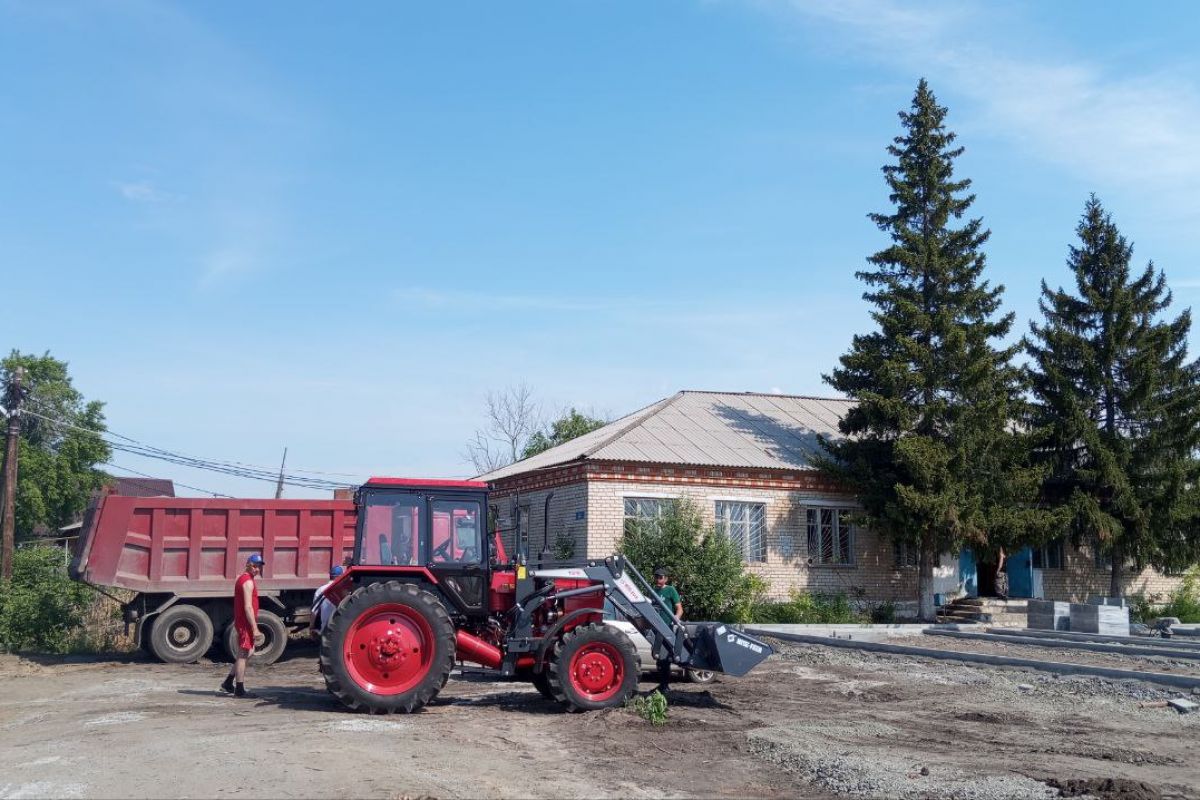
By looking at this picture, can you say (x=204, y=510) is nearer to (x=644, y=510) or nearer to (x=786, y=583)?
(x=644, y=510)

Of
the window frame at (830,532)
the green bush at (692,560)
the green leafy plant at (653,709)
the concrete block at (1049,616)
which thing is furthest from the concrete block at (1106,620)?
the green leafy plant at (653,709)

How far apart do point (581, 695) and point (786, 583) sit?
14704 mm

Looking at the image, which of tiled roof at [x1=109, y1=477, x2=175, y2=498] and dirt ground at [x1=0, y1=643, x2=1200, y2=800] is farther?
tiled roof at [x1=109, y1=477, x2=175, y2=498]

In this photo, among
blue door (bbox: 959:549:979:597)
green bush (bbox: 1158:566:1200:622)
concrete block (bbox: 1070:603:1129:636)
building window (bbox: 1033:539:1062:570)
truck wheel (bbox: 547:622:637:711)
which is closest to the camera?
truck wheel (bbox: 547:622:637:711)

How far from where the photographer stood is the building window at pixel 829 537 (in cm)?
2522

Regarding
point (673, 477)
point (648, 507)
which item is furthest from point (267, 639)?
point (673, 477)

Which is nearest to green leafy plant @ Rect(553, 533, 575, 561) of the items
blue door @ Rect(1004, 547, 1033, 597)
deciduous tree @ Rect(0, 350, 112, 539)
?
blue door @ Rect(1004, 547, 1033, 597)

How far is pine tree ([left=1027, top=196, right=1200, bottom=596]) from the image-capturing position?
994 inches

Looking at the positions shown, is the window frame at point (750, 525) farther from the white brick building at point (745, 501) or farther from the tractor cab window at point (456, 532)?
the tractor cab window at point (456, 532)

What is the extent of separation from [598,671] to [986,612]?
16545 millimetres

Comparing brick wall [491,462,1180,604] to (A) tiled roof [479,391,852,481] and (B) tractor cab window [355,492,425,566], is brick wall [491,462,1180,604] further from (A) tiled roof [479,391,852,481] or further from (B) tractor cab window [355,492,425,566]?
(B) tractor cab window [355,492,425,566]

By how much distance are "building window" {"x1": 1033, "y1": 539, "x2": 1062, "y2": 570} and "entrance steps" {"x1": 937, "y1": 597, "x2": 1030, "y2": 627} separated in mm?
2450

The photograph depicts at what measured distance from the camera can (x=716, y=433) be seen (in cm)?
2648

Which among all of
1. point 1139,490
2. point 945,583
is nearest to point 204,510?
point 945,583
